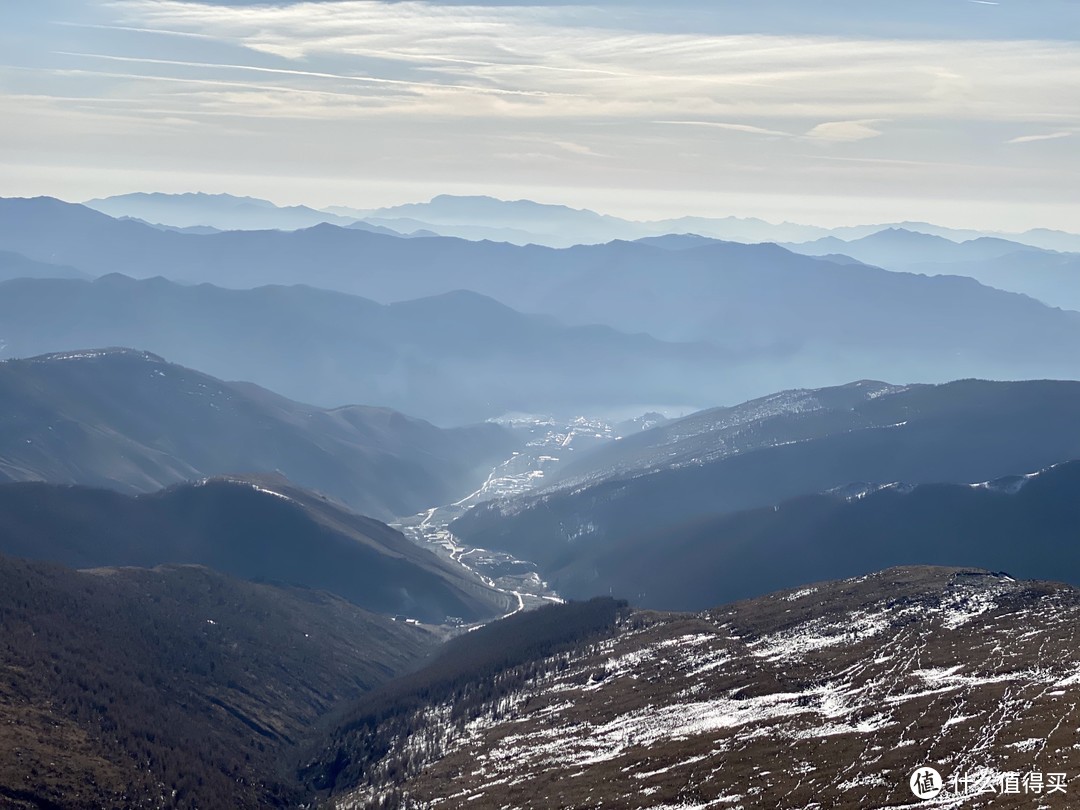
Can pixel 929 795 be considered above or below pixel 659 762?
above

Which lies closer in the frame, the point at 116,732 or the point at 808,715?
the point at 808,715

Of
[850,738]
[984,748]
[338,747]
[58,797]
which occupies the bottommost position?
[338,747]

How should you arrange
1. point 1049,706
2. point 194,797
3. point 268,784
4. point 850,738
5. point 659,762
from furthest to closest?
point 268,784, point 194,797, point 659,762, point 850,738, point 1049,706

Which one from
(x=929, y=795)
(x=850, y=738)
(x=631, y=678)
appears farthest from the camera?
(x=631, y=678)

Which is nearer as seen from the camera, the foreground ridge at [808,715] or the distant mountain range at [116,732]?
the foreground ridge at [808,715]

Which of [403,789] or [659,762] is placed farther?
[403,789]

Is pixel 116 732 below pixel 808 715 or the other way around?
below


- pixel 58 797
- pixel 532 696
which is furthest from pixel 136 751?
pixel 532 696

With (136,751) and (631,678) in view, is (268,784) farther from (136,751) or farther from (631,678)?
(631,678)

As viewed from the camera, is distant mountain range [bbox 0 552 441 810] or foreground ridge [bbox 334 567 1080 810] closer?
foreground ridge [bbox 334 567 1080 810]

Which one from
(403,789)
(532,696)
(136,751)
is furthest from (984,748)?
(136,751)
